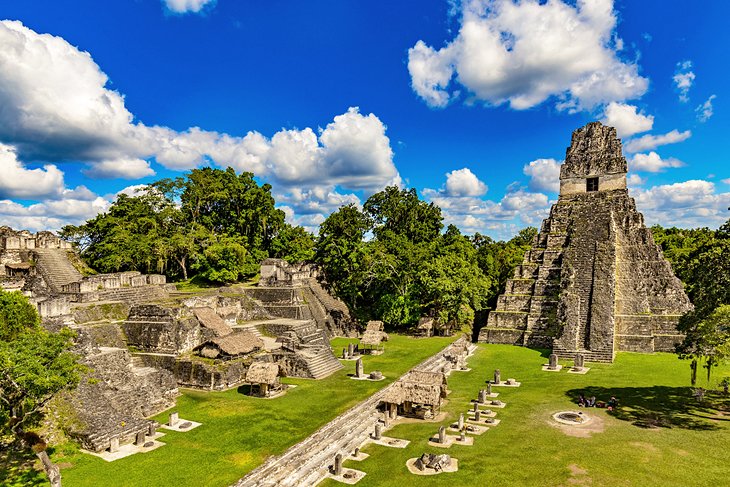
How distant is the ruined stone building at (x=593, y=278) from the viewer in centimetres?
2981

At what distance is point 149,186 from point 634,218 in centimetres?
4506

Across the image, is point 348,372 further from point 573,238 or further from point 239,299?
point 573,238

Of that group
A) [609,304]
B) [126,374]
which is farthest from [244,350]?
[609,304]

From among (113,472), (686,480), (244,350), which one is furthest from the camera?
(244,350)

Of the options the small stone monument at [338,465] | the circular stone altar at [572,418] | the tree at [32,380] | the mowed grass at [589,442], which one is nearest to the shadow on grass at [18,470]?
the tree at [32,380]

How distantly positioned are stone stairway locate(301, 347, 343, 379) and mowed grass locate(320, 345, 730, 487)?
728cm

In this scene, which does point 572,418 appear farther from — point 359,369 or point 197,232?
point 197,232

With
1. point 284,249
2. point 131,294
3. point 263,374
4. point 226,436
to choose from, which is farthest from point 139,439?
point 284,249

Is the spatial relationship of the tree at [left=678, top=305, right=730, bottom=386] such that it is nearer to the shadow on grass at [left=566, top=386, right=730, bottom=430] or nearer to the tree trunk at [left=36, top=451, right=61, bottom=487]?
the shadow on grass at [left=566, top=386, right=730, bottom=430]

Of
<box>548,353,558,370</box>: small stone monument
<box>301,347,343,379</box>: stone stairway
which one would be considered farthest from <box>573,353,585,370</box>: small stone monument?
<box>301,347,343,379</box>: stone stairway

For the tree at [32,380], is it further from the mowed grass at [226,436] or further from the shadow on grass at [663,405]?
the shadow on grass at [663,405]

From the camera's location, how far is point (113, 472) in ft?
44.9

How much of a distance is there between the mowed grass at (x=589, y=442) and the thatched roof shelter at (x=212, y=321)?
13.2 metres

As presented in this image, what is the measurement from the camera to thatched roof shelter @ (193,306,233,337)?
25906 mm
